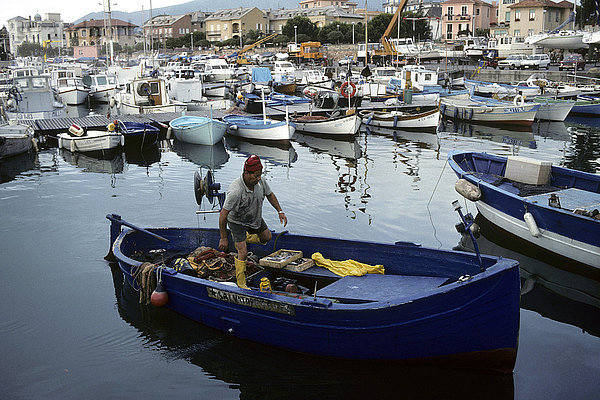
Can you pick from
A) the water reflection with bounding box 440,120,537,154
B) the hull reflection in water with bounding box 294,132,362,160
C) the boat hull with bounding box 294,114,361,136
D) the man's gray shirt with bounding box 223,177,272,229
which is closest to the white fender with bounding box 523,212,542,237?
the man's gray shirt with bounding box 223,177,272,229

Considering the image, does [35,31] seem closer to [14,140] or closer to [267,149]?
[14,140]

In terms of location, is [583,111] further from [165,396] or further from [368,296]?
[165,396]

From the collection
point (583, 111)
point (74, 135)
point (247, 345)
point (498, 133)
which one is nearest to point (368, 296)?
point (247, 345)

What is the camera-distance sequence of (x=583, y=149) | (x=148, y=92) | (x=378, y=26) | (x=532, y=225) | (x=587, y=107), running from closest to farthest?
(x=532, y=225), (x=583, y=149), (x=148, y=92), (x=587, y=107), (x=378, y=26)

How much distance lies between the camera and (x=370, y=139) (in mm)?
28328

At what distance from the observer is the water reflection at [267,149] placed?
76.9ft

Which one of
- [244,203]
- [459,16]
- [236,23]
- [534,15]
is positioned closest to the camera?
[244,203]

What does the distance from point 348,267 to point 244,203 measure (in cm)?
198

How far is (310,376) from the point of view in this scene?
7.91 m

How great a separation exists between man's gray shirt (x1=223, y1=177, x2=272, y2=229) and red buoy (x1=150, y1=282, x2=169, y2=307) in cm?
157

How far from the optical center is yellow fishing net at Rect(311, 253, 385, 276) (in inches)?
353

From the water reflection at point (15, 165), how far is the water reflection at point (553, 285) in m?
16.4

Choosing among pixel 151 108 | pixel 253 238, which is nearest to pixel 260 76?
pixel 151 108

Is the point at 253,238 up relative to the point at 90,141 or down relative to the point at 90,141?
down
